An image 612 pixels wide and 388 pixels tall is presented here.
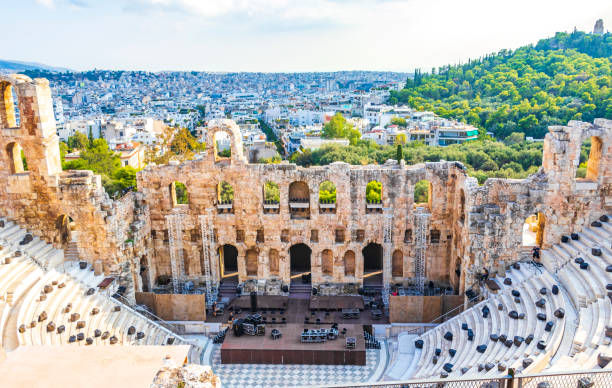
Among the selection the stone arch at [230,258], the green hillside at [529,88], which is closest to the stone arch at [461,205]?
the stone arch at [230,258]

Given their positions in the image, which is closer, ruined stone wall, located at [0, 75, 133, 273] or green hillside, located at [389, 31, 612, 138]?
ruined stone wall, located at [0, 75, 133, 273]

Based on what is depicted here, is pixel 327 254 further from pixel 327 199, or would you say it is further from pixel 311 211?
pixel 327 199

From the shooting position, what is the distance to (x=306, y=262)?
36.8 m

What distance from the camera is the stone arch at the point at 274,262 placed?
33.9m

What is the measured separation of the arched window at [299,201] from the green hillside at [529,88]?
160 feet

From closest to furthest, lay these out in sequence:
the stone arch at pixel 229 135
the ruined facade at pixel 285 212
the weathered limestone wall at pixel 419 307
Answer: the ruined facade at pixel 285 212, the weathered limestone wall at pixel 419 307, the stone arch at pixel 229 135

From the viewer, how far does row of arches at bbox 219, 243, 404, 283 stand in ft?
111

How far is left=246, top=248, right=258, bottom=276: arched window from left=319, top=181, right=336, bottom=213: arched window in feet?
19.9

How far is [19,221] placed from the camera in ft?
95.9

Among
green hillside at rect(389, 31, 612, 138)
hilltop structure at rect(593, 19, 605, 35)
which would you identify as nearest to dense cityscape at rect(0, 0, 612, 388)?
green hillside at rect(389, 31, 612, 138)

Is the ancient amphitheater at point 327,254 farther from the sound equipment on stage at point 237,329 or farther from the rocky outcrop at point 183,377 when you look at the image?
the rocky outcrop at point 183,377

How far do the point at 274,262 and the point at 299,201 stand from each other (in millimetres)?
5245

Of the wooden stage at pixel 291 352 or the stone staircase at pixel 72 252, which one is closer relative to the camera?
the wooden stage at pixel 291 352

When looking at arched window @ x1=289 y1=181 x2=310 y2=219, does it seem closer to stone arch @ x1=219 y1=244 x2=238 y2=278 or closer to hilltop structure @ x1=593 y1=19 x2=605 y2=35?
stone arch @ x1=219 y1=244 x2=238 y2=278
